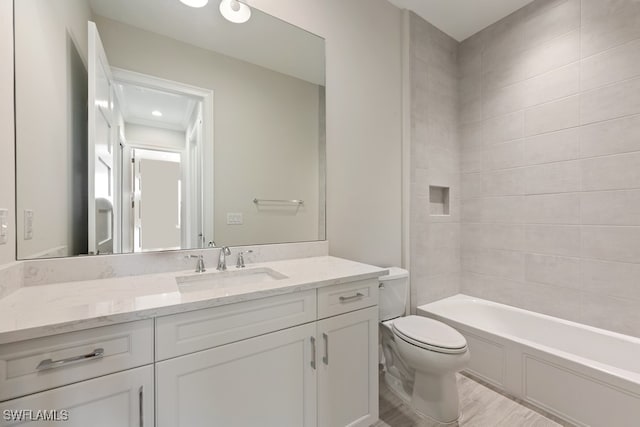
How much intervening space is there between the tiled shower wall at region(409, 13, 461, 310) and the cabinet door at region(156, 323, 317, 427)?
144 centimetres

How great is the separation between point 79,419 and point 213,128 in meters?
1.30

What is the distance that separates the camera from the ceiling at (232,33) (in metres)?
1.28

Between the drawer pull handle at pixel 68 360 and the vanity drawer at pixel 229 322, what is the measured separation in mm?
142

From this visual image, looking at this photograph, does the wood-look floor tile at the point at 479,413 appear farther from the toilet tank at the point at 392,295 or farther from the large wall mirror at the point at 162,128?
the large wall mirror at the point at 162,128

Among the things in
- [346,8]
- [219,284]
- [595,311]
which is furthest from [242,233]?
[595,311]

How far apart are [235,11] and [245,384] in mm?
1887

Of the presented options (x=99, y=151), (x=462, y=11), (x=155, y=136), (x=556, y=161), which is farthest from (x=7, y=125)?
(x=556, y=161)

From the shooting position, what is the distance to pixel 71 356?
2.32ft

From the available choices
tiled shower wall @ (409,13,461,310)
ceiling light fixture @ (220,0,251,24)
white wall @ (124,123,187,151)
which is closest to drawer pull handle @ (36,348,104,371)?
white wall @ (124,123,187,151)

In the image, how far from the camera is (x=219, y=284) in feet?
4.33

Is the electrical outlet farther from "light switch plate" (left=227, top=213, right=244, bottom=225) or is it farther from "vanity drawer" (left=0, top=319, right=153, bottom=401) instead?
"light switch plate" (left=227, top=213, right=244, bottom=225)

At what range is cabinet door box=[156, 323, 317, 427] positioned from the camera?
0.86 meters

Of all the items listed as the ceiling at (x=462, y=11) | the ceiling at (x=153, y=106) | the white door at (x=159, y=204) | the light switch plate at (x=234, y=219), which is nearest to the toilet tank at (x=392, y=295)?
the light switch plate at (x=234, y=219)

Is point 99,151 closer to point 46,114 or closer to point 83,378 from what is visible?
point 46,114
